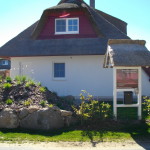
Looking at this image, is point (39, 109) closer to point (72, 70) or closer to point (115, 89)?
point (115, 89)

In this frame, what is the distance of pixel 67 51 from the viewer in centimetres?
1802

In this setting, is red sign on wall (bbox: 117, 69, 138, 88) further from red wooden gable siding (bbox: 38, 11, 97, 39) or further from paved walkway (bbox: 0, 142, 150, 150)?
red wooden gable siding (bbox: 38, 11, 97, 39)

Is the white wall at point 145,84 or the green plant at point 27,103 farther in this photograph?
the white wall at point 145,84

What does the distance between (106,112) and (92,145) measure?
2952 mm

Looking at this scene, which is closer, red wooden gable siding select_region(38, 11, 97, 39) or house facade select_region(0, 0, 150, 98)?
house facade select_region(0, 0, 150, 98)

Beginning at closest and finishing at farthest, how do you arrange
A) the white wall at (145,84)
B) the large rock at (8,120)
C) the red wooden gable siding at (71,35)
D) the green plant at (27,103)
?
the large rock at (8,120) < the green plant at (27,103) < the red wooden gable siding at (71,35) < the white wall at (145,84)

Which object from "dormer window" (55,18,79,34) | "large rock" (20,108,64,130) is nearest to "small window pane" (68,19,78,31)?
"dormer window" (55,18,79,34)

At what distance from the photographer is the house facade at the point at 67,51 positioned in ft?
60.2

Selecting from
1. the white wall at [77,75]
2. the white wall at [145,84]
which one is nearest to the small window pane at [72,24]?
the white wall at [77,75]

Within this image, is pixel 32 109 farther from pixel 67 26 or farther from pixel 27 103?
pixel 67 26

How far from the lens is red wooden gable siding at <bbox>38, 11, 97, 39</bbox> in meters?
18.9

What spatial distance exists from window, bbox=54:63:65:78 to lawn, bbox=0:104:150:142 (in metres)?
8.12

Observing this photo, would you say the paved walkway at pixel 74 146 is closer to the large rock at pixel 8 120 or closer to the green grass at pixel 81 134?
the green grass at pixel 81 134

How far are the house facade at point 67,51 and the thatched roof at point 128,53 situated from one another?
194 inches
